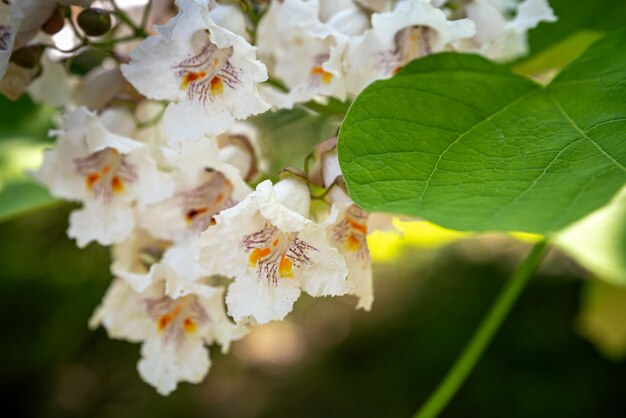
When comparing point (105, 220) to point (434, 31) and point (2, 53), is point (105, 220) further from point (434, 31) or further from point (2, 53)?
point (434, 31)

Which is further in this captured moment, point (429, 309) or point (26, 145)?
point (429, 309)

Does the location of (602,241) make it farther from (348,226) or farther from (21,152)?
(21,152)

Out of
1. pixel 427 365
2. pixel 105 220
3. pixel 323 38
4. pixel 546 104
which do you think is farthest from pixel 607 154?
pixel 427 365

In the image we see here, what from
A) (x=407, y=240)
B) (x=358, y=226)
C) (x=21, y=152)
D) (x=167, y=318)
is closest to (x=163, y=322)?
(x=167, y=318)

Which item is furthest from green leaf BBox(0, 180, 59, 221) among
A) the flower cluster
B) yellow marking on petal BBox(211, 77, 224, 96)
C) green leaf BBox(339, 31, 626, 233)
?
green leaf BBox(339, 31, 626, 233)

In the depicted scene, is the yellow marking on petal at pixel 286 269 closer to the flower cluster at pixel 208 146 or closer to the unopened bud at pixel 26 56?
the flower cluster at pixel 208 146
